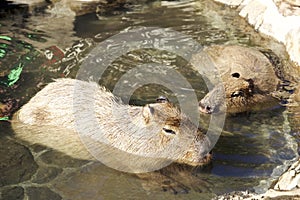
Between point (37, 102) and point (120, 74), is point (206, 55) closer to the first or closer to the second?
point (120, 74)

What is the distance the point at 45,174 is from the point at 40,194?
1.26 feet

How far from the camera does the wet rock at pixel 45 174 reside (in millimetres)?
5354

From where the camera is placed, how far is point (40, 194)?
510 centimetres

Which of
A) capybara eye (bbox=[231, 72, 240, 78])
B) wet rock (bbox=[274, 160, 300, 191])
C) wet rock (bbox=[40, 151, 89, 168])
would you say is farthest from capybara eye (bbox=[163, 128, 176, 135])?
capybara eye (bbox=[231, 72, 240, 78])

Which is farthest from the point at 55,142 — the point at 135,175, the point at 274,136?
the point at 274,136

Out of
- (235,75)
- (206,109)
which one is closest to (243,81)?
(235,75)

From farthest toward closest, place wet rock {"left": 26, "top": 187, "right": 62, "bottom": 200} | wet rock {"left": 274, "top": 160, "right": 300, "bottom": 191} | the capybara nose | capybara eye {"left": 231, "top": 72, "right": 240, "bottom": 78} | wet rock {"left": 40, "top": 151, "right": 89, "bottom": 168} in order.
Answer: capybara eye {"left": 231, "top": 72, "right": 240, "bottom": 78}, the capybara nose, wet rock {"left": 40, "top": 151, "right": 89, "bottom": 168}, wet rock {"left": 26, "top": 187, "right": 62, "bottom": 200}, wet rock {"left": 274, "top": 160, "right": 300, "bottom": 191}

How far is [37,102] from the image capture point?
20.2 ft

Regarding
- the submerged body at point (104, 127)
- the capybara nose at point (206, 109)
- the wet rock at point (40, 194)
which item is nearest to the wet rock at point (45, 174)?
the wet rock at point (40, 194)

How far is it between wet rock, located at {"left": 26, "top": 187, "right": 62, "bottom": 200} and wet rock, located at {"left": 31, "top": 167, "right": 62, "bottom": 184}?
0.15 meters

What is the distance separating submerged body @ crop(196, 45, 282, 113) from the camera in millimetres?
6820

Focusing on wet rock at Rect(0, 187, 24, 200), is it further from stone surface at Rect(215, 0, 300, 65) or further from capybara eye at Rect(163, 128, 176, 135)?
stone surface at Rect(215, 0, 300, 65)

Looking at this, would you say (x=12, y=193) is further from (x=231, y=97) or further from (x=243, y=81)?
(x=243, y=81)

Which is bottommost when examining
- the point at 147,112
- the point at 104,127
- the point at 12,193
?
the point at 12,193
